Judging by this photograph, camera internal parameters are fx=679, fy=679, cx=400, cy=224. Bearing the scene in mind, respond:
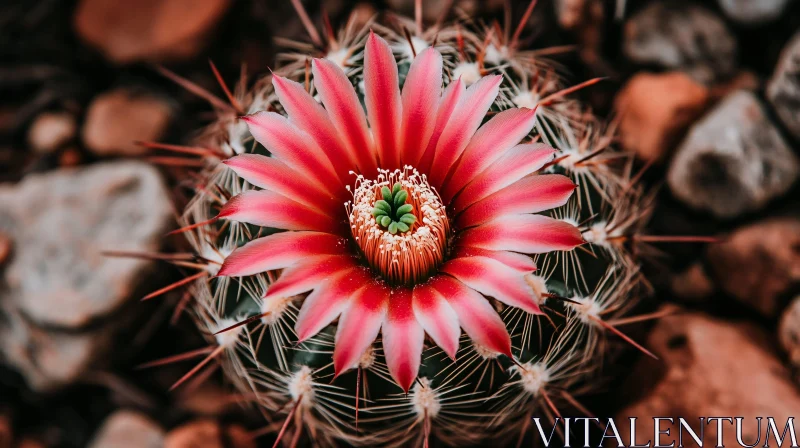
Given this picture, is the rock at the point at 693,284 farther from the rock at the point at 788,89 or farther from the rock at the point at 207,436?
the rock at the point at 207,436

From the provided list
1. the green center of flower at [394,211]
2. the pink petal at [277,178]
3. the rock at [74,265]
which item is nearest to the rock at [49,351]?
the rock at [74,265]

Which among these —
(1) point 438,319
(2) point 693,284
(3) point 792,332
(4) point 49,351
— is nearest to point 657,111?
(2) point 693,284

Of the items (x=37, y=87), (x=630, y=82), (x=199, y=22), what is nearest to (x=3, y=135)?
(x=37, y=87)

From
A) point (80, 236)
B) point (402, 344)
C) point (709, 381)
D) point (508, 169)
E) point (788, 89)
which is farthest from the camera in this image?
point (80, 236)

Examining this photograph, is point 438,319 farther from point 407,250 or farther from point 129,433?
point 129,433

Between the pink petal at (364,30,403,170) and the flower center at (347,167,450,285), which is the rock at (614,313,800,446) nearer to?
the flower center at (347,167,450,285)
